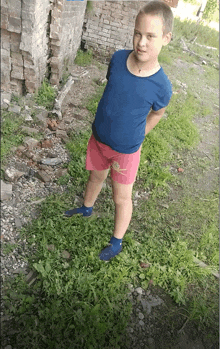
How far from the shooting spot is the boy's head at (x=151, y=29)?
1783 millimetres

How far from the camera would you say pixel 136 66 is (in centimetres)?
195

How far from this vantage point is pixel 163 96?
2.03 meters

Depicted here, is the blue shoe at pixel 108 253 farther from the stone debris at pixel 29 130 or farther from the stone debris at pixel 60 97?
the stone debris at pixel 60 97

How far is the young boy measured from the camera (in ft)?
5.98

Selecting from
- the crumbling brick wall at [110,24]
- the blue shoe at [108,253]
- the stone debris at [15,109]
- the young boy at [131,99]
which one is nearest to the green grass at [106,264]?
the blue shoe at [108,253]

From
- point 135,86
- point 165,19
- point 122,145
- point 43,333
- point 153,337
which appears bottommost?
point 153,337

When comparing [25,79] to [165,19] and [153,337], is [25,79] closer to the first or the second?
[165,19]

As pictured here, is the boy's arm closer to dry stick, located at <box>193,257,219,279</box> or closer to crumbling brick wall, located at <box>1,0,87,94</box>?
dry stick, located at <box>193,257,219,279</box>

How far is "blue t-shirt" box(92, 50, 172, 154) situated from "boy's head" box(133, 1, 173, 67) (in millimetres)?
150

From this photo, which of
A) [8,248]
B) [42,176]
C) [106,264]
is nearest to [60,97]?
[42,176]

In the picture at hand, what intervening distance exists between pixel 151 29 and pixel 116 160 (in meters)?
0.99

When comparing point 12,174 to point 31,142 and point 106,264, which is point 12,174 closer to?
point 31,142

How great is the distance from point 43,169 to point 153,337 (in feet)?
7.07

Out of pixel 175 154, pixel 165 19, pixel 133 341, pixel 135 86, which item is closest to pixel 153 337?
pixel 133 341
